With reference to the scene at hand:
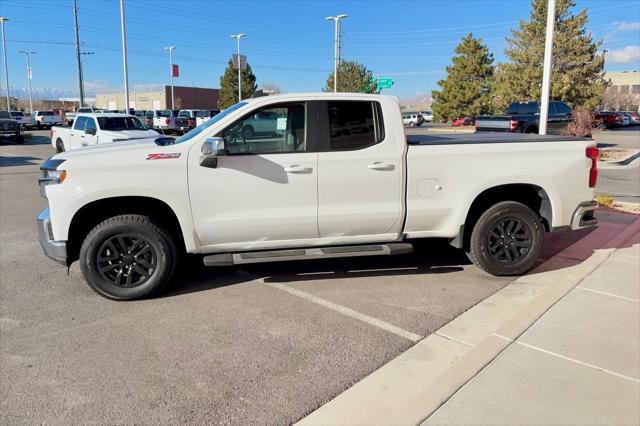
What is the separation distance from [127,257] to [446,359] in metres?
3.03

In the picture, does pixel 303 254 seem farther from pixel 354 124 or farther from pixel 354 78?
pixel 354 78

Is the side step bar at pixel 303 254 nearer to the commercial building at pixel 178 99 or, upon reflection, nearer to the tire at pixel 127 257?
the tire at pixel 127 257

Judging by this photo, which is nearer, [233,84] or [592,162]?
[592,162]

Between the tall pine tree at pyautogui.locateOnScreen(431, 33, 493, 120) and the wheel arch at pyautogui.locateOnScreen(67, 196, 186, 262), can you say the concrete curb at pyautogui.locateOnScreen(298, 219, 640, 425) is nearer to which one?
the wheel arch at pyautogui.locateOnScreen(67, 196, 186, 262)

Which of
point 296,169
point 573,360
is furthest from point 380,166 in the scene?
point 573,360

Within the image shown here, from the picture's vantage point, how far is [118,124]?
16297 mm

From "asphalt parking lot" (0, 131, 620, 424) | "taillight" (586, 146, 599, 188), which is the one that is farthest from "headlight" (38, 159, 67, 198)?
"taillight" (586, 146, 599, 188)

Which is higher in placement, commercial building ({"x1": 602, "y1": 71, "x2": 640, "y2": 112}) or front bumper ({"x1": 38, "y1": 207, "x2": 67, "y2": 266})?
commercial building ({"x1": 602, "y1": 71, "x2": 640, "y2": 112})

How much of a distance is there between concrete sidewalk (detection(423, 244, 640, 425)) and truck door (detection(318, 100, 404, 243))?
1.76 meters

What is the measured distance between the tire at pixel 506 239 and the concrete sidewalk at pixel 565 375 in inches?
31.3

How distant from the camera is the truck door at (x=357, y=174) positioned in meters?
4.96

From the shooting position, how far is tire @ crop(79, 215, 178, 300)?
15.5ft

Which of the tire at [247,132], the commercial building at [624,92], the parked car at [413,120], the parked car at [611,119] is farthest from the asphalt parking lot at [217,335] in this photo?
the commercial building at [624,92]

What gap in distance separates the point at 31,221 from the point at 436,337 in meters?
7.12
